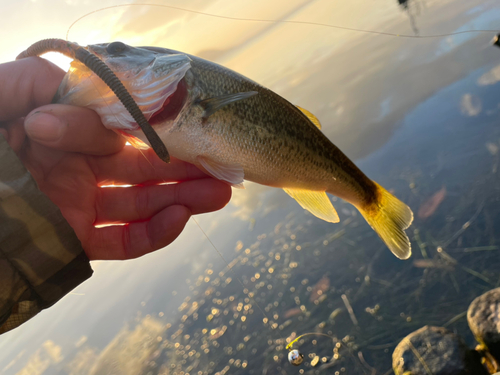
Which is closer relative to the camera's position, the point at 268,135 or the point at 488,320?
the point at 268,135

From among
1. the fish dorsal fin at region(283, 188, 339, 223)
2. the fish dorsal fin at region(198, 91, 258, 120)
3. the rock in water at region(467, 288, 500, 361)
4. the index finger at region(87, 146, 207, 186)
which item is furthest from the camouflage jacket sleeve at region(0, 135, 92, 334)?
the rock in water at region(467, 288, 500, 361)

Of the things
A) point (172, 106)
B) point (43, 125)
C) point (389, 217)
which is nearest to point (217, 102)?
point (172, 106)

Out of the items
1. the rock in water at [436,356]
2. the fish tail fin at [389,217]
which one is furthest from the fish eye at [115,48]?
the rock in water at [436,356]

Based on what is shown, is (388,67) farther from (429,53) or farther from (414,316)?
(414,316)

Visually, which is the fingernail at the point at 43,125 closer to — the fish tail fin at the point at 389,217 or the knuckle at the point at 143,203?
the knuckle at the point at 143,203

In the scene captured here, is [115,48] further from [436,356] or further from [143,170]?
[436,356]

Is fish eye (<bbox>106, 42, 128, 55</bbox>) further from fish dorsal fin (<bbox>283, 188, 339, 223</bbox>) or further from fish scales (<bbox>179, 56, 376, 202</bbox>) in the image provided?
fish dorsal fin (<bbox>283, 188, 339, 223</bbox>)
